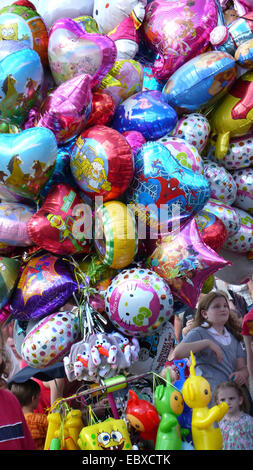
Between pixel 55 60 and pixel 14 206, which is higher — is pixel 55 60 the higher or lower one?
the higher one

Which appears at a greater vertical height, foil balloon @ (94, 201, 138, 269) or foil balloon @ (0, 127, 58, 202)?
foil balloon @ (0, 127, 58, 202)

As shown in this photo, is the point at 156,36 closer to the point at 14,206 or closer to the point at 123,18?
the point at 123,18

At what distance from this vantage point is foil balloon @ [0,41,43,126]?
195cm

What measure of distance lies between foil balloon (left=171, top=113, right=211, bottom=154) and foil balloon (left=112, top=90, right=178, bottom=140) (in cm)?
8

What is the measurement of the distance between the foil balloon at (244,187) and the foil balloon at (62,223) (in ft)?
2.55

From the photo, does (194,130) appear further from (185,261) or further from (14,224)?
(14,224)

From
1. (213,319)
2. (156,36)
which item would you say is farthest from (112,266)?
(156,36)

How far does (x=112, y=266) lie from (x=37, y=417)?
87cm

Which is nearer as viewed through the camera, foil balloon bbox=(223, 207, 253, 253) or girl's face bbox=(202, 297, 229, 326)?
foil balloon bbox=(223, 207, 253, 253)

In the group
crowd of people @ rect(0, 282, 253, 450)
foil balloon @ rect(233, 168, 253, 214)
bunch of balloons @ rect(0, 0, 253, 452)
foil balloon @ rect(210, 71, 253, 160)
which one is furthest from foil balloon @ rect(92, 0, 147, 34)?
crowd of people @ rect(0, 282, 253, 450)

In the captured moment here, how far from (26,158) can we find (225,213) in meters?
0.87

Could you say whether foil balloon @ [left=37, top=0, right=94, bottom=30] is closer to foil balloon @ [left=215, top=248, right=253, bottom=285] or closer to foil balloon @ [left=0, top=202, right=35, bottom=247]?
foil balloon @ [left=0, top=202, right=35, bottom=247]

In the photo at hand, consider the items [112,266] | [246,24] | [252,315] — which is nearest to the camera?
[112,266]
